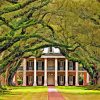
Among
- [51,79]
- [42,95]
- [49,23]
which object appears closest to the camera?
[42,95]

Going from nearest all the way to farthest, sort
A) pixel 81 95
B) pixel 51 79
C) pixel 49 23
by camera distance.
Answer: pixel 81 95, pixel 49 23, pixel 51 79

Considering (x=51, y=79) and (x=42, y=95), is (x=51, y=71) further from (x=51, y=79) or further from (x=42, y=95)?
(x=42, y=95)

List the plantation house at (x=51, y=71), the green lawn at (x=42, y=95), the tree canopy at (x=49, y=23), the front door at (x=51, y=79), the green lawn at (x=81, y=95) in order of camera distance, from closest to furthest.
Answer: the tree canopy at (x=49, y=23) → the green lawn at (x=42, y=95) → the green lawn at (x=81, y=95) → the plantation house at (x=51, y=71) → the front door at (x=51, y=79)

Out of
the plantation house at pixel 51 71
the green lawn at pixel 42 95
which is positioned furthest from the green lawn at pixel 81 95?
the plantation house at pixel 51 71

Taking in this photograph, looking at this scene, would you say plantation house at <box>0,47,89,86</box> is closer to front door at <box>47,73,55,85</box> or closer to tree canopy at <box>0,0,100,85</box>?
front door at <box>47,73,55,85</box>

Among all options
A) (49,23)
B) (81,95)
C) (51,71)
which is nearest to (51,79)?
(51,71)

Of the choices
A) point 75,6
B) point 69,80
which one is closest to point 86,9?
point 75,6

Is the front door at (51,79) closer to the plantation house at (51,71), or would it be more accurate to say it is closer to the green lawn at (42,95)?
the plantation house at (51,71)

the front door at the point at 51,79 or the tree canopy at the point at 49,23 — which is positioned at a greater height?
the tree canopy at the point at 49,23

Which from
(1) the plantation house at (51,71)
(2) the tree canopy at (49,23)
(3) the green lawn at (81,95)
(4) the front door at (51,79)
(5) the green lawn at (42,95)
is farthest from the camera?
(4) the front door at (51,79)

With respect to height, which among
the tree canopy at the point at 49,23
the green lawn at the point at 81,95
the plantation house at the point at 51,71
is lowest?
the green lawn at the point at 81,95

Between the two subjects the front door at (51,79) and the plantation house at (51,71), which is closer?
the plantation house at (51,71)

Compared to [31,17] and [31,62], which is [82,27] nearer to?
[31,17]

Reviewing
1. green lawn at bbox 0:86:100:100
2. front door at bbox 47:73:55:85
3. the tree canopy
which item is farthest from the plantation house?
green lawn at bbox 0:86:100:100
